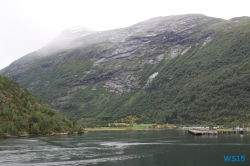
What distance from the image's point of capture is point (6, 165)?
5359 centimetres

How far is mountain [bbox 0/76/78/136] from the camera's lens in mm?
119188

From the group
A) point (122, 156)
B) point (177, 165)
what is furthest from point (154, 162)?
point (122, 156)

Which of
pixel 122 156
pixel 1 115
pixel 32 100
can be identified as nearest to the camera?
pixel 122 156

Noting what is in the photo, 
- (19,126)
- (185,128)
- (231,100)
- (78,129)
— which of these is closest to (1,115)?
(19,126)

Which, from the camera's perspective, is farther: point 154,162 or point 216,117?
point 216,117

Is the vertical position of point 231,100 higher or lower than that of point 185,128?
higher

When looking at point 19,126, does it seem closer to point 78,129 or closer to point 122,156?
point 78,129

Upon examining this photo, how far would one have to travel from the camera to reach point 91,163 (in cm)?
5669

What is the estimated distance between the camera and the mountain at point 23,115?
4692 inches

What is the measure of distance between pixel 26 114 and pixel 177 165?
3683 inches

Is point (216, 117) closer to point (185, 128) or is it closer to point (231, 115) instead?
point (231, 115)

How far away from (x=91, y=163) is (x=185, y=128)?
137 m

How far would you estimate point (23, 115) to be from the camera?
12725 centimetres

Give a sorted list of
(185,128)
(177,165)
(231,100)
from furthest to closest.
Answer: (231,100), (185,128), (177,165)
